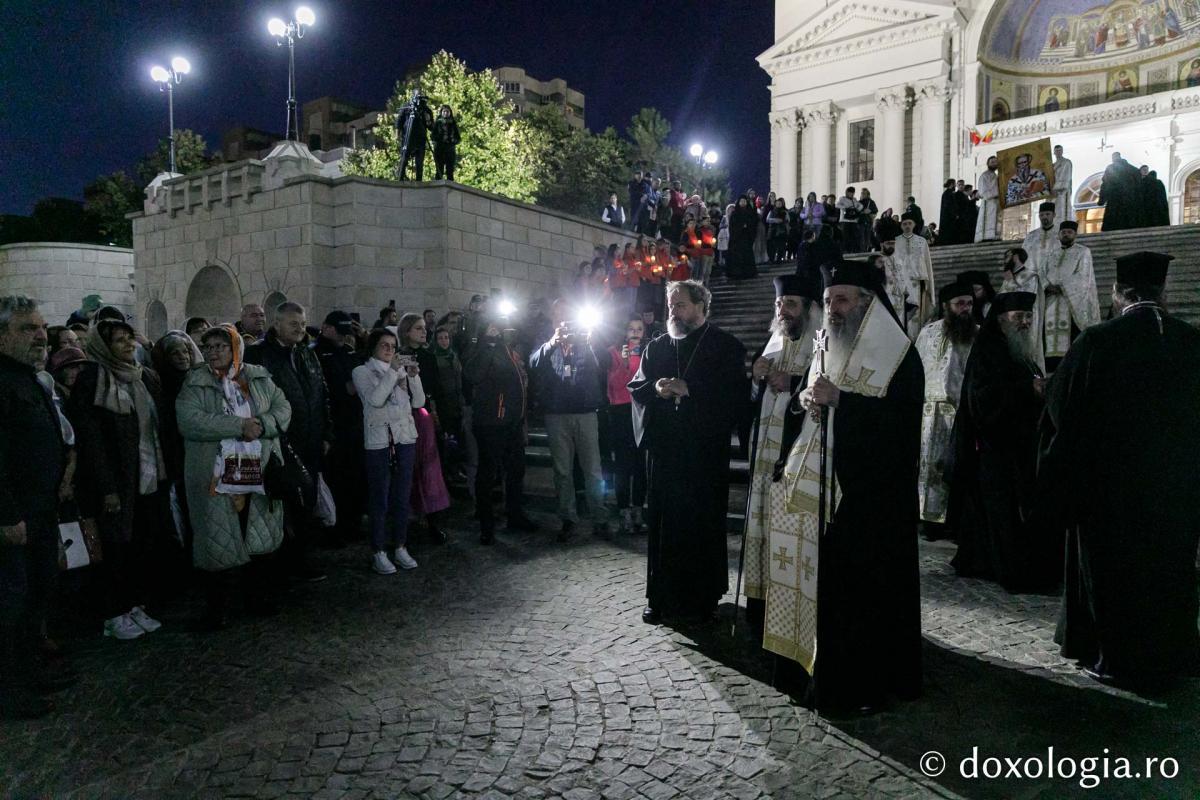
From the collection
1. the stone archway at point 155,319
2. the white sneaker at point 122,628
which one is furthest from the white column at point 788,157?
the white sneaker at point 122,628

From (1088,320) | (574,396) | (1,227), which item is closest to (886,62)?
(1088,320)

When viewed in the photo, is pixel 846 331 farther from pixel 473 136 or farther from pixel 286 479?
pixel 473 136

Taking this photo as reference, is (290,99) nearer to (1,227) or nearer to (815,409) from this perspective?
(815,409)

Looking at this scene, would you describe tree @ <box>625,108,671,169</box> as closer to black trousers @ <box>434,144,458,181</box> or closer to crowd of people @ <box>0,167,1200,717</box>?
black trousers @ <box>434,144,458,181</box>

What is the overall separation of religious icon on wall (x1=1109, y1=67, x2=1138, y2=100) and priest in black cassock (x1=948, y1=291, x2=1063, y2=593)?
31716 millimetres

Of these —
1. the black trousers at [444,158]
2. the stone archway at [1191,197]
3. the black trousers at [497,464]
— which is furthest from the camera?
the stone archway at [1191,197]

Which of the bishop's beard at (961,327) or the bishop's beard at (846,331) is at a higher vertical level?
the bishop's beard at (961,327)

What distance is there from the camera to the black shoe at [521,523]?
739 cm

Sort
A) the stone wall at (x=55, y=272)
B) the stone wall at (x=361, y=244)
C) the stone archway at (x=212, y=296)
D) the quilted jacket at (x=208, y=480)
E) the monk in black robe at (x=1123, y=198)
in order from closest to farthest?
the quilted jacket at (x=208, y=480), the stone wall at (x=361, y=244), the monk in black robe at (x=1123, y=198), the stone archway at (x=212, y=296), the stone wall at (x=55, y=272)

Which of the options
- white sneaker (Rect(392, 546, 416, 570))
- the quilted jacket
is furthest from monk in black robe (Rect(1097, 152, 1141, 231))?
the quilted jacket

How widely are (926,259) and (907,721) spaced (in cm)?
916

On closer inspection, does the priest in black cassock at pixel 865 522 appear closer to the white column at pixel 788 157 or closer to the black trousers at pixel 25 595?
the black trousers at pixel 25 595

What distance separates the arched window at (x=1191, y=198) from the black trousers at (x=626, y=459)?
2942 cm

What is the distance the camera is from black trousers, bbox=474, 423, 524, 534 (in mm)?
6982
